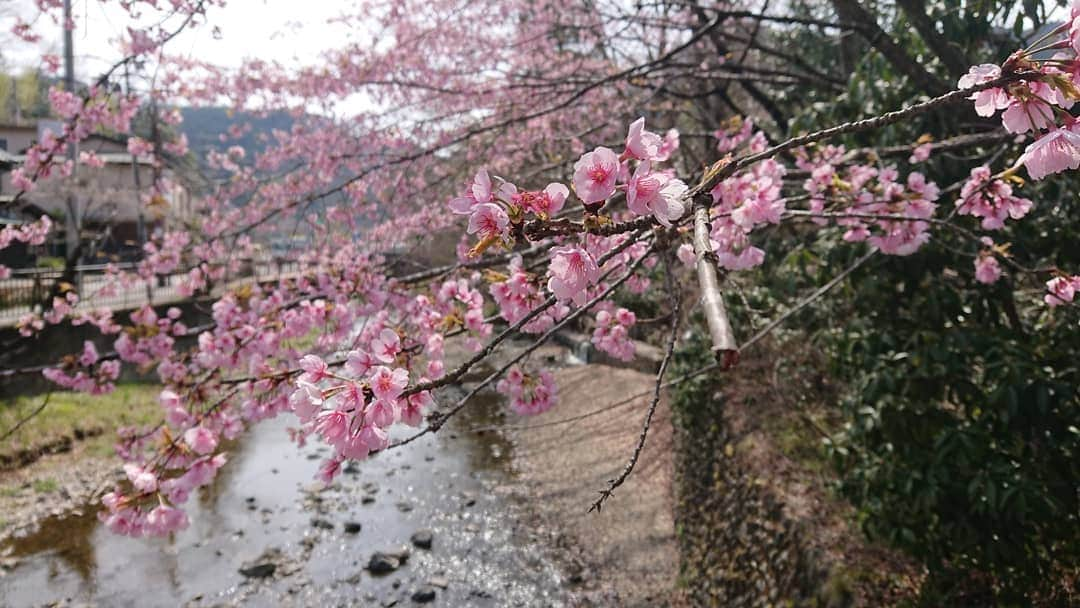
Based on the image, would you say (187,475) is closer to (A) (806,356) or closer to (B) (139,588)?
(B) (139,588)

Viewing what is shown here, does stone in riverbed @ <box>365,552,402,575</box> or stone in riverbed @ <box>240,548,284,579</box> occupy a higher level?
stone in riverbed @ <box>240,548,284,579</box>

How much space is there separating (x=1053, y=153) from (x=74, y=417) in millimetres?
11449

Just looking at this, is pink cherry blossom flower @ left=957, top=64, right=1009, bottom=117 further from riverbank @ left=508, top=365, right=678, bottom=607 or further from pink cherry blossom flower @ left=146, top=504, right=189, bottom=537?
riverbank @ left=508, top=365, right=678, bottom=607

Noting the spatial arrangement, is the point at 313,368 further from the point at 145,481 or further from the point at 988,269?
the point at 988,269

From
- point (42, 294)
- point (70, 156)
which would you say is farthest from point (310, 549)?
point (70, 156)

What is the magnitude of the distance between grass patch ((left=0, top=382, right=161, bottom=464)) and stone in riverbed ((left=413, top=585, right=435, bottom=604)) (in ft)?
19.3

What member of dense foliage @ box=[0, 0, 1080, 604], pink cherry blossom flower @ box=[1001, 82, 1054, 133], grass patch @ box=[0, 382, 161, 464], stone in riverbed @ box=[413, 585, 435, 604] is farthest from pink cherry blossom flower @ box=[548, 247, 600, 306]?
grass patch @ box=[0, 382, 161, 464]

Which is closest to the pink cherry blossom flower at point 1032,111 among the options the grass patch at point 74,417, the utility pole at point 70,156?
the utility pole at point 70,156

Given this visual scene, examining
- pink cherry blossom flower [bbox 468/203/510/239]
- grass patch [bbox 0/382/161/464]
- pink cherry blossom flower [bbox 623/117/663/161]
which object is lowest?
pink cherry blossom flower [bbox 468/203/510/239]

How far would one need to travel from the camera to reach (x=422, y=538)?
6277 mm

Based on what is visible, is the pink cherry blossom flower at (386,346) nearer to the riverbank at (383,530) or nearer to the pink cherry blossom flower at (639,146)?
the pink cherry blossom flower at (639,146)

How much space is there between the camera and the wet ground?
5402mm

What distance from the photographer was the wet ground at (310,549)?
540cm

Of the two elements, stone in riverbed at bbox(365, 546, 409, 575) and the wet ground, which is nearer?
the wet ground
